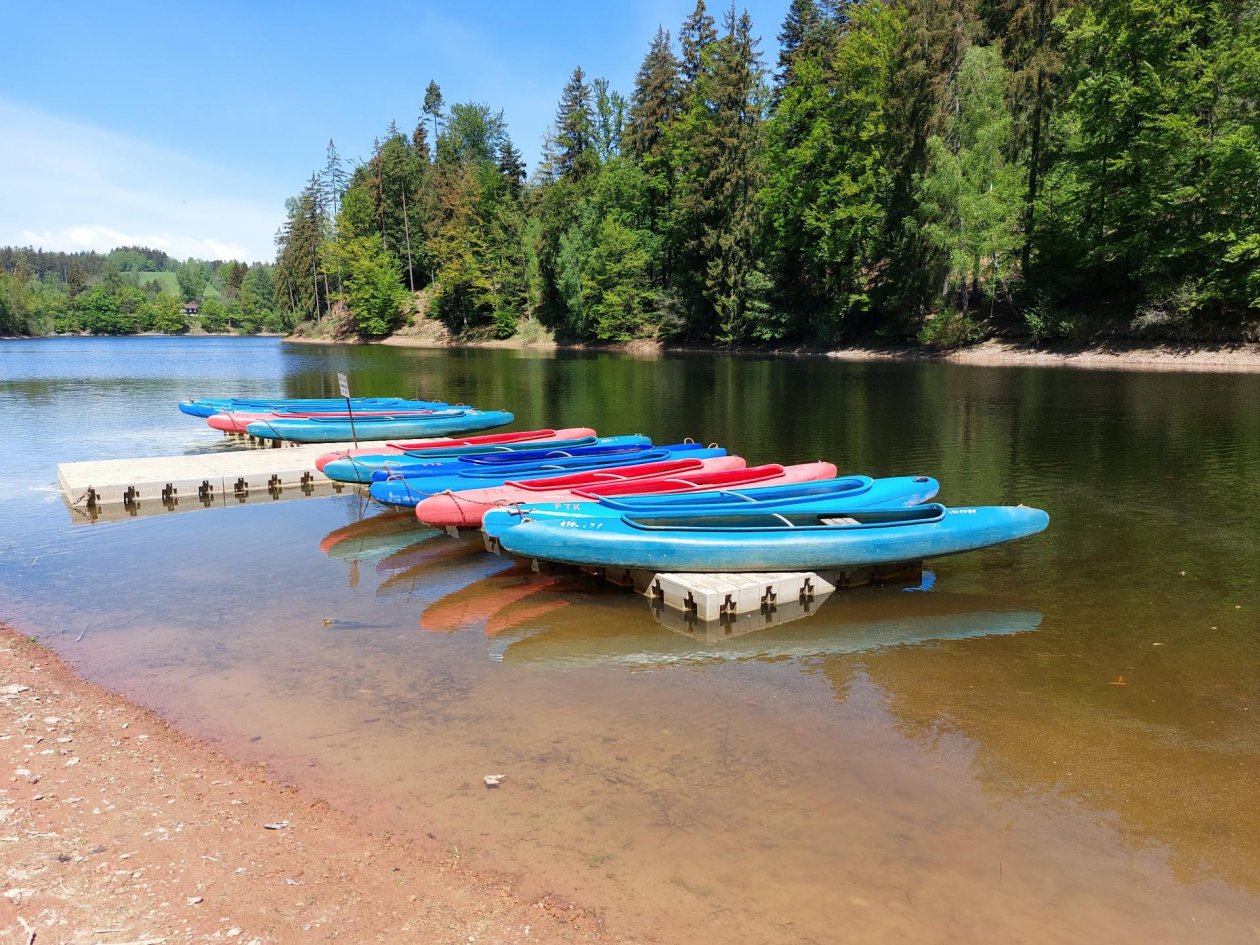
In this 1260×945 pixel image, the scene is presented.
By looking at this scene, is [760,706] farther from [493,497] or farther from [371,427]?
[371,427]

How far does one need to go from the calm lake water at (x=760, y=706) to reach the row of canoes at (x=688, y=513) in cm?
79

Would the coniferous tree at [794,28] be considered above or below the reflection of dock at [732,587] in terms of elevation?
above

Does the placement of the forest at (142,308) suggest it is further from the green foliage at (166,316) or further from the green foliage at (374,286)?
the green foliage at (374,286)

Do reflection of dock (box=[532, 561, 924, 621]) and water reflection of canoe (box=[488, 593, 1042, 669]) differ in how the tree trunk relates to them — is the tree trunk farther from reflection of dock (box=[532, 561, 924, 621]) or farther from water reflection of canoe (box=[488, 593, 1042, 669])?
water reflection of canoe (box=[488, 593, 1042, 669])

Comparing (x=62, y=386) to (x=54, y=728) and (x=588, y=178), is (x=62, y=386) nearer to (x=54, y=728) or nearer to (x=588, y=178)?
(x=54, y=728)

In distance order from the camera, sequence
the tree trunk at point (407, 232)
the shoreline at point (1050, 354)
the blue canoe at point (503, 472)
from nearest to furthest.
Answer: the blue canoe at point (503, 472) < the shoreline at point (1050, 354) < the tree trunk at point (407, 232)

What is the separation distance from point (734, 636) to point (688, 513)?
2158 millimetres

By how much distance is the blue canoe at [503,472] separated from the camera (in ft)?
45.2

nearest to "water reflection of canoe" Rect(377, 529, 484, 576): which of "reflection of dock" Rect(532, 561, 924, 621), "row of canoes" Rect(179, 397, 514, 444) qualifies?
"reflection of dock" Rect(532, 561, 924, 621)

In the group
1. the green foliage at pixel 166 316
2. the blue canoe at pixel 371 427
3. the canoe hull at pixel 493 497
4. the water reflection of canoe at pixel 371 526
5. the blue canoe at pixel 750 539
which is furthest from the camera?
the green foliage at pixel 166 316

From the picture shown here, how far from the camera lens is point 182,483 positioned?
52.9ft

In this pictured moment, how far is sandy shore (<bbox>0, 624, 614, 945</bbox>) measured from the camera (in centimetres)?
448

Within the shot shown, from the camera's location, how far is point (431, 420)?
77.0 ft

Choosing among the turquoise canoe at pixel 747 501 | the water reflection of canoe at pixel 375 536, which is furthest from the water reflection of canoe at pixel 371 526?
the turquoise canoe at pixel 747 501
